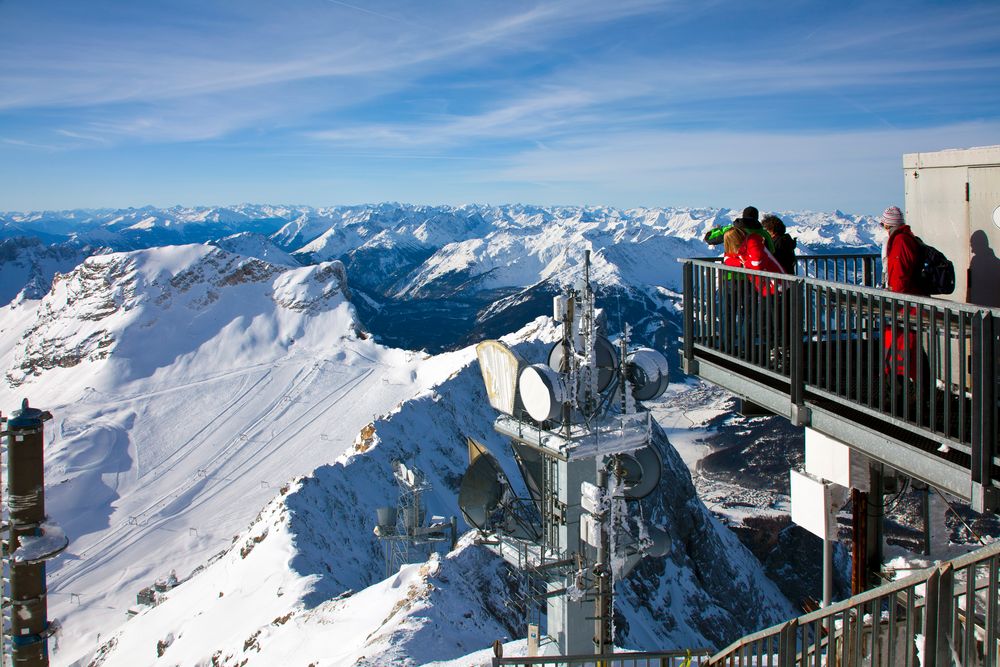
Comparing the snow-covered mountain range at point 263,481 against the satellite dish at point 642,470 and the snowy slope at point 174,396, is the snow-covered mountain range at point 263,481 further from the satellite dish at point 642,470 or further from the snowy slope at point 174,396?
the satellite dish at point 642,470

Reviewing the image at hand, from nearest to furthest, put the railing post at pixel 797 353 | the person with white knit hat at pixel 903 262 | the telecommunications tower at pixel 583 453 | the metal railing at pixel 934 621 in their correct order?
the metal railing at pixel 934 621
the person with white knit hat at pixel 903 262
the railing post at pixel 797 353
the telecommunications tower at pixel 583 453

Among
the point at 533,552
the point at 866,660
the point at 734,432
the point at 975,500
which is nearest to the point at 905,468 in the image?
the point at 975,500

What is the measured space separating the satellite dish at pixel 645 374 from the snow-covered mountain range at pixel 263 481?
7.96 meters

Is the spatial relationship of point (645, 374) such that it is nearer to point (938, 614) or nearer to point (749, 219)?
point (749, 219)

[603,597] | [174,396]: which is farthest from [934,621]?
[174,396]

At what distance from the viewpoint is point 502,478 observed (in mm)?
18562

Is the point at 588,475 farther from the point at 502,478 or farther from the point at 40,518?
the point at 40,518

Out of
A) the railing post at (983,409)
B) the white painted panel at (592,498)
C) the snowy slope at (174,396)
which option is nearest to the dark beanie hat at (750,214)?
the railing post at (983,409)

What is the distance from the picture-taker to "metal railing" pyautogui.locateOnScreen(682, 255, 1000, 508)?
5.29 m

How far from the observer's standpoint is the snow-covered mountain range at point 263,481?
79.5ft

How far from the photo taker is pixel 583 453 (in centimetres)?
1416

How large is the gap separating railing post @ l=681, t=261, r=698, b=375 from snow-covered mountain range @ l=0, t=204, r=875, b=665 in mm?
11085

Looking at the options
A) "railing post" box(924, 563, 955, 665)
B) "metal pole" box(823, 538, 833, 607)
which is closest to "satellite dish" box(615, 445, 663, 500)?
"metal pole" box(823, 538, 833, 607)

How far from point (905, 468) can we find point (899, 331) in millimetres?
1575
